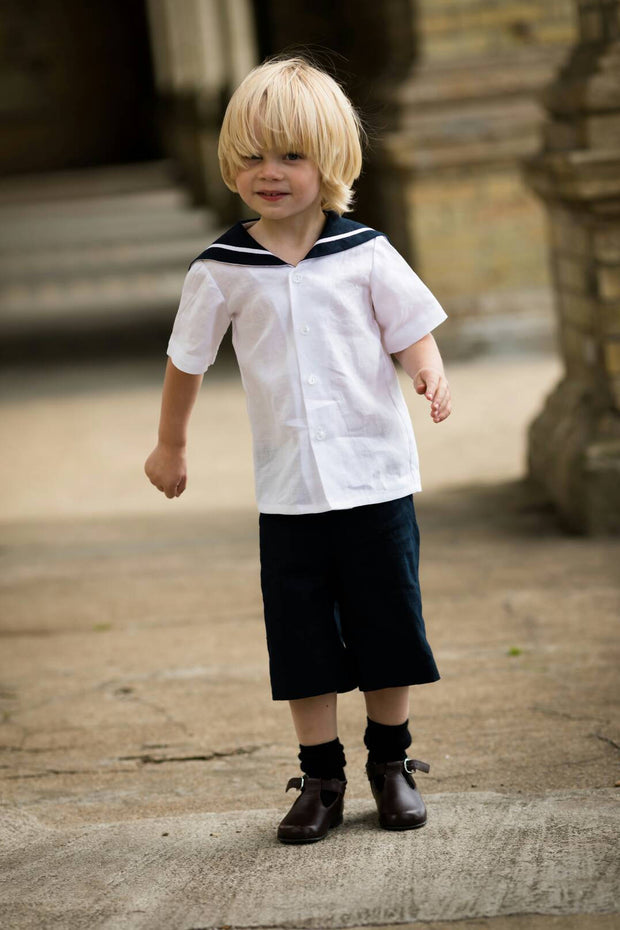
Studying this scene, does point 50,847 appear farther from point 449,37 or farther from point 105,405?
point 449,37

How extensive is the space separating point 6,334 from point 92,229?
4031 millimetres

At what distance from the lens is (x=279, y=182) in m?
2.30

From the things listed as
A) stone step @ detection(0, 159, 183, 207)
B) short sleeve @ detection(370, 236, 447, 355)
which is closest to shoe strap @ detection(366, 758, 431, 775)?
short sleeve @ detection(370, 236, 447, 355)

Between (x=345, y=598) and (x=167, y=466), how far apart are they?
0.42m

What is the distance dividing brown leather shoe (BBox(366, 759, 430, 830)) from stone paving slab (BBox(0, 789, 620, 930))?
1.1 inches

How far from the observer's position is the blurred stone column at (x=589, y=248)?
496 cm

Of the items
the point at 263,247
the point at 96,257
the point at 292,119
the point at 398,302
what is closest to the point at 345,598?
the point at 398,302

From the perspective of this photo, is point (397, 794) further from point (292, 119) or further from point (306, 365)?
point (292, 119)

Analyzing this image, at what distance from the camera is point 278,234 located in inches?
93.4

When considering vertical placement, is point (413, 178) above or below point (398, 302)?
below

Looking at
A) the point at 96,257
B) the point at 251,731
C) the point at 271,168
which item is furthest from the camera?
the point at 96,257

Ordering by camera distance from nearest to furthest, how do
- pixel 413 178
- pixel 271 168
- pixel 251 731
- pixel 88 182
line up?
pixel 271 168 < pixel 251 731 < pixel 413 178 < pixel 88 182

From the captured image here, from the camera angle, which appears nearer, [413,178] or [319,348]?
[319,348]

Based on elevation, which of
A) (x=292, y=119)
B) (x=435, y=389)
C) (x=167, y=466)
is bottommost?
(x=167, y=466)
